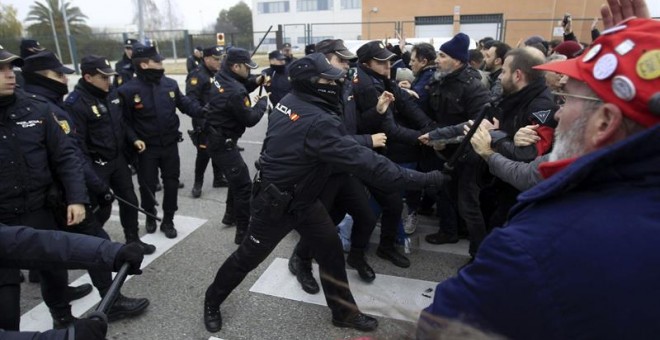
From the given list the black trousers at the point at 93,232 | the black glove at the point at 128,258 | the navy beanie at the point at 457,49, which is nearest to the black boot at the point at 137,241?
the black trousers at the point at 93,232

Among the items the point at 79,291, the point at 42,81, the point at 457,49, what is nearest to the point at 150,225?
the point at 79,291

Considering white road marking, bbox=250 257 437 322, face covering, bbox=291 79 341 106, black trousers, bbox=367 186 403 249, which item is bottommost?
white road marking, bbox=250 257 437 322

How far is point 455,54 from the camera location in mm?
4168

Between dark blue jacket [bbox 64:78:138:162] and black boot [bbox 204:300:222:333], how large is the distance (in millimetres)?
1846

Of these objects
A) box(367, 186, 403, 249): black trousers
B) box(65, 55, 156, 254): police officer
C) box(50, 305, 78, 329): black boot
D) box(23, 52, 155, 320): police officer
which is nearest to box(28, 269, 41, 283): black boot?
box(65, 55, 156, 254): police officer

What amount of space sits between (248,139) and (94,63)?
555 cm

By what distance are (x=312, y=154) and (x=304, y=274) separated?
1.46 meters

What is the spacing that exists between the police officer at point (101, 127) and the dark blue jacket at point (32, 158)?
0.77 metres

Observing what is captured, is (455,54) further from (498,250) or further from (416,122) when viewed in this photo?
(498,250)

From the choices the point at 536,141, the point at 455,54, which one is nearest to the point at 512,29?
the point at 455,54

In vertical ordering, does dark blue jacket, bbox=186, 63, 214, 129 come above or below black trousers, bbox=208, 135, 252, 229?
above

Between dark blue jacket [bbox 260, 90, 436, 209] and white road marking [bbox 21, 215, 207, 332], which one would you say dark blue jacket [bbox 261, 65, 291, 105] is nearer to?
white road marking [bbox 21, 215, 207, 332]

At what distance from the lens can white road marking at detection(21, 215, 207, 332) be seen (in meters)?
3.34

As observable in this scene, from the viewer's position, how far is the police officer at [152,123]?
15.3 feet
